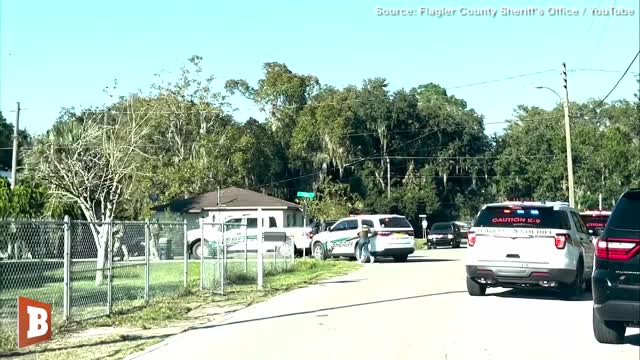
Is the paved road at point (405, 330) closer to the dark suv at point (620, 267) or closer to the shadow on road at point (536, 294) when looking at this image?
the shadow on road at point (536, 294)

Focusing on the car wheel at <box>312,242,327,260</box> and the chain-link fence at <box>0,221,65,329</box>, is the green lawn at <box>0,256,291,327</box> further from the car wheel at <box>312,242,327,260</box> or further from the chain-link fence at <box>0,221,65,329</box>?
the car wheel at <box>312,242,327,260</box>

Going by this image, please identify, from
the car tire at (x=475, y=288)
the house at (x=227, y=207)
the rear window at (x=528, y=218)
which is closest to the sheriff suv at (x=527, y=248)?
the rear window at (x=528, y=218)

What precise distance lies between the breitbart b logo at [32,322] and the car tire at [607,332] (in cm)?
722

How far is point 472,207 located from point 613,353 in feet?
232

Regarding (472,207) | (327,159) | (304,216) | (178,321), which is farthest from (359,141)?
(178,321)

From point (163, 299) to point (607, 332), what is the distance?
9559 millimetres

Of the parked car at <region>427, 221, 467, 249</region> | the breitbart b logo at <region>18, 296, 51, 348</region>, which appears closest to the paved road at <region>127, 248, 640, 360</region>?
the breitbart b logo at <region>18, 296, 51, 348</region>

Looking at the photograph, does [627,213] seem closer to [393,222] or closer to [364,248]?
[393,222]

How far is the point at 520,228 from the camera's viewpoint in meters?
15.8

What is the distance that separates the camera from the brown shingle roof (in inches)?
1925

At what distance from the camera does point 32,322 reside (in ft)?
33.0

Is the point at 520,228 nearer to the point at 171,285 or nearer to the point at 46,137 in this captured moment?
the point at 171,285

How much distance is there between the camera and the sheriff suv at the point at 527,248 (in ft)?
51.0

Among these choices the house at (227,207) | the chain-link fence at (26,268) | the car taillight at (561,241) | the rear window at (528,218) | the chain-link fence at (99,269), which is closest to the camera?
the chain-link fence at (99,269)
